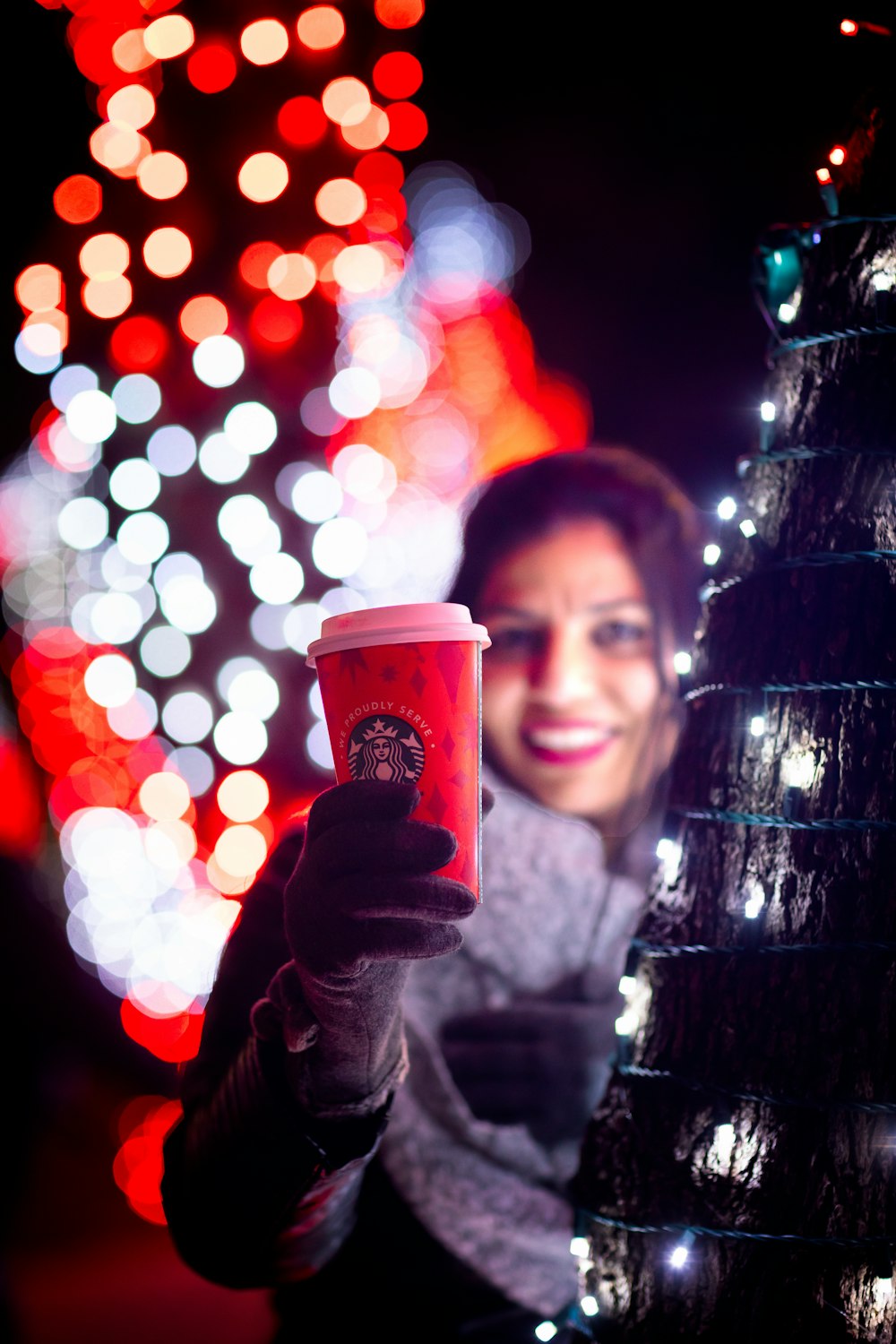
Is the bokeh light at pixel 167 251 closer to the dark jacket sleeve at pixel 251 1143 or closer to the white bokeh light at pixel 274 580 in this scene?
the white bokeh light at pixel 274 580

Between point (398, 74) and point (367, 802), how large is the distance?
3.67 m

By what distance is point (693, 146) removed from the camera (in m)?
3.16

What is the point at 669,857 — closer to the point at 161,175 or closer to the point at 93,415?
the point at 161,175

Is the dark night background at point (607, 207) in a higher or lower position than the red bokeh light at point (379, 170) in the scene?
lower

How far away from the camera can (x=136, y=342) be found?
15.3ft

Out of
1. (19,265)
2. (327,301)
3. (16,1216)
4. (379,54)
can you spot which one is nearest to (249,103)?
(379,54)

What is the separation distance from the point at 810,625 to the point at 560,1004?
1.00m

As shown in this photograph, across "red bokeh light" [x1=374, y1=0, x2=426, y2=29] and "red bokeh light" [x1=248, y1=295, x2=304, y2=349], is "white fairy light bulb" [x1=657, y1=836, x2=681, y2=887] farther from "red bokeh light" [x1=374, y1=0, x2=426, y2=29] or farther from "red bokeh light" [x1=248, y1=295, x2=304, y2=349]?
"red bokeh light" [x1=248, y1=295, x2=304, y2=349]

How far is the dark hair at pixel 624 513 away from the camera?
1777mm

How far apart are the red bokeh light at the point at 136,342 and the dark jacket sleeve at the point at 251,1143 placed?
4.11m

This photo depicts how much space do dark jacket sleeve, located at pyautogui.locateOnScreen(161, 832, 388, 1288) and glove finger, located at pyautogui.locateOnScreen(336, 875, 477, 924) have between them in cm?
30

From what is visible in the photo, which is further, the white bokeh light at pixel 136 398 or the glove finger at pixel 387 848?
the white bokeh light at pixel 136 398

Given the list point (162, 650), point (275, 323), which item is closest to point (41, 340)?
point (275, 323)

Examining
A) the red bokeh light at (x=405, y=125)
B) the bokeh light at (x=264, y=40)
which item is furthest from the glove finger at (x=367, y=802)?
the red bokeh light at (x=405, y=125)
